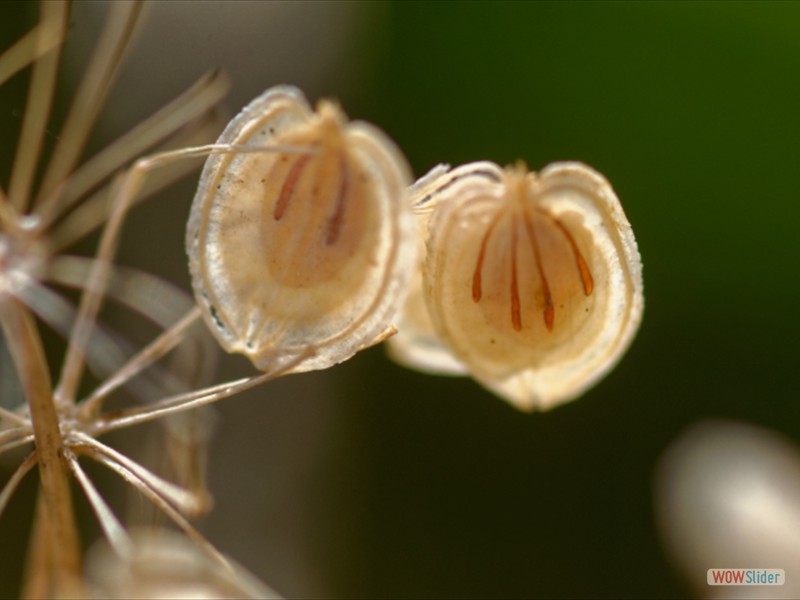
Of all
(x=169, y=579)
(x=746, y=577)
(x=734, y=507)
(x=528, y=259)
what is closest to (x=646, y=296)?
(x=734, y=507)

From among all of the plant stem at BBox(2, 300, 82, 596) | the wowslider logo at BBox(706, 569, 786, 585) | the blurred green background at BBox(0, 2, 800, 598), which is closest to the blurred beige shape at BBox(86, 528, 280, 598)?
the plant stem at BBox(2, 300, 82, 596)

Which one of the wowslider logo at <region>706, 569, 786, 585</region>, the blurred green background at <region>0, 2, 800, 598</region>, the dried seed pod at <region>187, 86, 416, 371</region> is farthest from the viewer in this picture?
the blurred green background at <region>0, 2, 800, 598</region>

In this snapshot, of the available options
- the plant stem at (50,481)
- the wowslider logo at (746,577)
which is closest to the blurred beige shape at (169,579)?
the plant stem at (50,481)

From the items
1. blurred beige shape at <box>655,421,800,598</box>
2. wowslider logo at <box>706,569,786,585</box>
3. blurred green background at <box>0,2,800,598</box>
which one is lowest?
wowslider logo at <box>706,569,786,585</box>

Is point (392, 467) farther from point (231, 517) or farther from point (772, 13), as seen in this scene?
point (772, 13)

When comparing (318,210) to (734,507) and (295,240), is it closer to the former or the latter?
(295,240)

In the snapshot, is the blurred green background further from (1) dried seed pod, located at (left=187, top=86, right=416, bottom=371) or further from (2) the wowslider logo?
(1) dried seed pod, located at (left=187, top=86, right=416, bottom=371)

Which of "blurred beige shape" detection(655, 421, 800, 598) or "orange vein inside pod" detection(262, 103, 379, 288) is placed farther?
"blurred beige shape" detection(655, 421, 800, 598)
